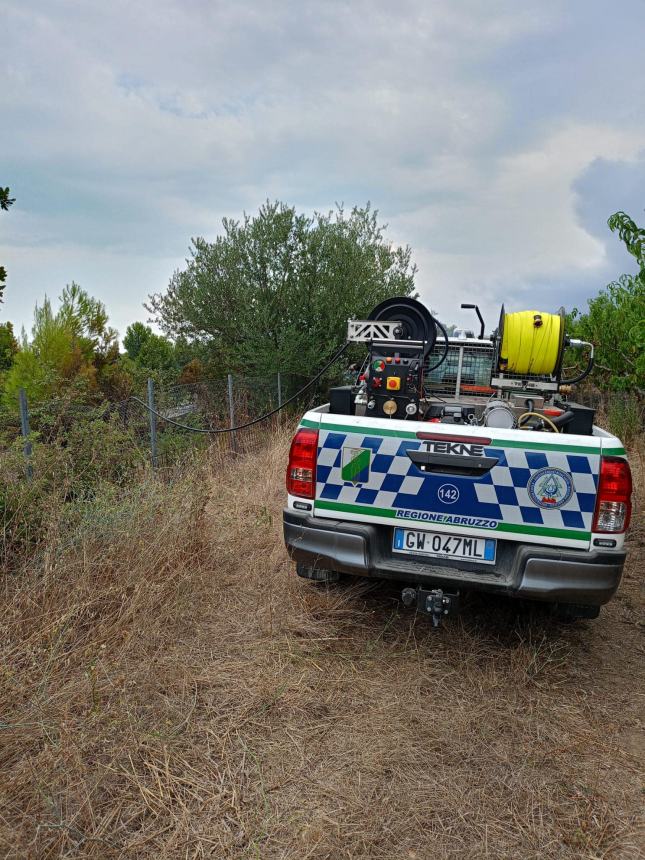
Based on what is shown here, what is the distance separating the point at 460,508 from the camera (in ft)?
10.9

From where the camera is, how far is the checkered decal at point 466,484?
10.3ft

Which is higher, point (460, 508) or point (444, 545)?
point (460, 508)

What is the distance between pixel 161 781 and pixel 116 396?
9718mm

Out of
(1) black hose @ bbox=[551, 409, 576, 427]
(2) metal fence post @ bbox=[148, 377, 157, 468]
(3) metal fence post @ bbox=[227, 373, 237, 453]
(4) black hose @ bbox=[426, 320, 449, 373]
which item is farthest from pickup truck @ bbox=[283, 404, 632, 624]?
(3) metal fence post @ bbox=[227, 373, 237, 453]

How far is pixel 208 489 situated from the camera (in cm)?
556

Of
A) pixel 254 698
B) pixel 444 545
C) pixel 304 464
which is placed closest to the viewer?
pixel 254 698

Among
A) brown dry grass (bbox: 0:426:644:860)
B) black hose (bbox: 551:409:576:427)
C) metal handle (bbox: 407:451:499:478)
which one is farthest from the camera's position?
black hose (bbox: 551:409:576:427)

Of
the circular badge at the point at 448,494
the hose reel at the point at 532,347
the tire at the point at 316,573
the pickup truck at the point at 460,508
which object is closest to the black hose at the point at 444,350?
the hose reel at the point at 532,347

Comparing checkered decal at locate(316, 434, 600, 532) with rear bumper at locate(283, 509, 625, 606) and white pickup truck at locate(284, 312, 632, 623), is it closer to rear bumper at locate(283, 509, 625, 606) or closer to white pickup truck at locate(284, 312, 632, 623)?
white pickup truck at locate(284, 312, 632, 623)

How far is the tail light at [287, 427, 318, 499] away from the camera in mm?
3559

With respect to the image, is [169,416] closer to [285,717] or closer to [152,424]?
[152,424]

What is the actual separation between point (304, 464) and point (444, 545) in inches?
36.6

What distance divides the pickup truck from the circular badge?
2 centimetres

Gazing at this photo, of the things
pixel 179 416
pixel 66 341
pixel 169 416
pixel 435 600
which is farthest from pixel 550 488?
pixel 66 341
